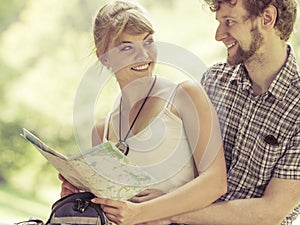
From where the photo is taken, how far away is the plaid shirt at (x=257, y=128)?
5.40 feet

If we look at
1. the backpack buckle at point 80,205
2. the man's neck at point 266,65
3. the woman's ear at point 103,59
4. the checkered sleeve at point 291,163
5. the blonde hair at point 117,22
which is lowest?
the checkered sleeve at point 291,163

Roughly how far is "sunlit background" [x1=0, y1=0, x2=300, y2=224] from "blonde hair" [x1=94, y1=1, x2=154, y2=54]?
1.08m

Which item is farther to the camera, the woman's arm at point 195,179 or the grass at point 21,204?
the grass at point 21,204

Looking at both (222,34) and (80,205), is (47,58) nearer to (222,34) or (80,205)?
(222,34)

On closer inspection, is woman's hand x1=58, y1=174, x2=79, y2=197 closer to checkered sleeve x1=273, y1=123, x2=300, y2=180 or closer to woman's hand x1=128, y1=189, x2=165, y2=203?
woman's hand x1=128, y1=189, x2=165, y2=203

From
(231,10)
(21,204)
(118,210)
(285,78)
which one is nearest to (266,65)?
(285,78)

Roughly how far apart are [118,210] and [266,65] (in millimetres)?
534

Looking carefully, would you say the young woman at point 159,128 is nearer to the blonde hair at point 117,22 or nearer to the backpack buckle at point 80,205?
the blonde hair at point 117,22

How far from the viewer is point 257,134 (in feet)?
5.59

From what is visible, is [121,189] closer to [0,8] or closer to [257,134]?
[257,134]

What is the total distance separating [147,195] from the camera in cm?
165

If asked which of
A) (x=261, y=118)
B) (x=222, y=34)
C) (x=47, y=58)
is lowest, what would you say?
(x=261, y=118)

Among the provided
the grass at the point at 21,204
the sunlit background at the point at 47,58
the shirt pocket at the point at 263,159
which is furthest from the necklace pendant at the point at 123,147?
the grass at the point at 21,204

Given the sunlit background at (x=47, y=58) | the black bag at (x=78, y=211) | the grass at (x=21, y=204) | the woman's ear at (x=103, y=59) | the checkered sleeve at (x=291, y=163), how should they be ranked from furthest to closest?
1. the grass at (x=21, y=204)
2. the sunlit background at (x=47, y=58)
3. the woman's ear at (x=103, y=59)
4. the checkered sleeve at (x=291, y=163)
5. the black bag at (x=78, y=211)
